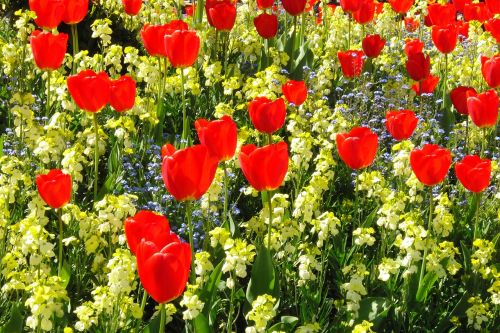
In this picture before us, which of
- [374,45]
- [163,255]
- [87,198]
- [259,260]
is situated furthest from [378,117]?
[163,255]

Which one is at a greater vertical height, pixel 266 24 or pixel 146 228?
pixel 146 228

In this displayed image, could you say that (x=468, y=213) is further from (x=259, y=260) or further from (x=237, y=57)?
(x=237, y=57)

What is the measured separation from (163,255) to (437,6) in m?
4.56

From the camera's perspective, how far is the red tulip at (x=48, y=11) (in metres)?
4.98

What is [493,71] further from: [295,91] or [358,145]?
[358,145]

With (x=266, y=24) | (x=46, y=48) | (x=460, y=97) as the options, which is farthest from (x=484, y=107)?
(x=46, y=48)

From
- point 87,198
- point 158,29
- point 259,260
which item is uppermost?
point 158,29

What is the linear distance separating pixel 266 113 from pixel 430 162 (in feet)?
2.94

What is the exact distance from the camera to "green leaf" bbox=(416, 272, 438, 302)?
11.8 ft

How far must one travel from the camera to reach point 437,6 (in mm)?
6363

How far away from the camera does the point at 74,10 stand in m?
5.16

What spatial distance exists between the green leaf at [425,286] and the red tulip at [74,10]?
272 centimetres

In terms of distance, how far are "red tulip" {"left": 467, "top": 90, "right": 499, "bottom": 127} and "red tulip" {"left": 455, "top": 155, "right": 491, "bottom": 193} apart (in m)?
0.79

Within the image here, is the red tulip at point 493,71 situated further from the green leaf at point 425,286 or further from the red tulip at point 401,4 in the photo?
the green leaf at point 425,286
